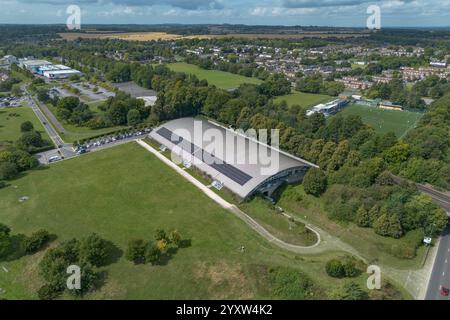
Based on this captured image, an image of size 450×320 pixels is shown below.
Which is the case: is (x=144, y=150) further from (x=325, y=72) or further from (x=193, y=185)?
(x=325, y=72)

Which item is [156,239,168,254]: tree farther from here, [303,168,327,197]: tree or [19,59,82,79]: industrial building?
[19,59,82,79]: industrial building

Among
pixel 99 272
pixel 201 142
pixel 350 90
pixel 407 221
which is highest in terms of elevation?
pixel 350 90

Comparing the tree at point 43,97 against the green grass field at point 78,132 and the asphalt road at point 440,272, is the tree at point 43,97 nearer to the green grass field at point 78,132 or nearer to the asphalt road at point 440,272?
the green grass field at point 78,132

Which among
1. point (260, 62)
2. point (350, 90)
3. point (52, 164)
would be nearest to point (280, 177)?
point (52, 164)

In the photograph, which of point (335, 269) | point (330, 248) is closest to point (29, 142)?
point (330, 248)

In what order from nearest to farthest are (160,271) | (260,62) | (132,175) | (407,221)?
(160,271) → (407,221) → (132,175) → (260,62)

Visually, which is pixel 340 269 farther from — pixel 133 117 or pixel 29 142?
pixel 133 117
